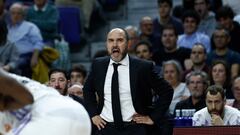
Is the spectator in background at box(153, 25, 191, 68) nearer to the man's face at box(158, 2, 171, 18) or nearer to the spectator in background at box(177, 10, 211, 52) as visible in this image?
the spectator in background at box(177, 10, 211, 52)

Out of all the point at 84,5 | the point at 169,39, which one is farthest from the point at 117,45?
the point at 84,5

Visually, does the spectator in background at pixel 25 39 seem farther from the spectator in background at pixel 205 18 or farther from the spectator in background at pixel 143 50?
the spectator in background at pixel 205 18

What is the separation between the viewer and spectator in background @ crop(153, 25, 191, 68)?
13258mm

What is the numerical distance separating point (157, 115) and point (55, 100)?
10.3 feet

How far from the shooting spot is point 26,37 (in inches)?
543

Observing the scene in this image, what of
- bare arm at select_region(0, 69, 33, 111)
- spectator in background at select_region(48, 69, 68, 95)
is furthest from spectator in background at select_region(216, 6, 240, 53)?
bare arm at select_region(0, 69, 33, 111)

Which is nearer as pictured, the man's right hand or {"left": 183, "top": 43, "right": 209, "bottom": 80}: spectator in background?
the man's right hand

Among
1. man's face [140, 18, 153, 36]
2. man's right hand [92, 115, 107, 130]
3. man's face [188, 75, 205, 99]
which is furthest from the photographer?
man's face [140, 18, 153, 36]

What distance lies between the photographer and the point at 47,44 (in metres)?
14.3

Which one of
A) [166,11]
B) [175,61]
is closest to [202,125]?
[175,61]

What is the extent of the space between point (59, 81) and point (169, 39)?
134 inches

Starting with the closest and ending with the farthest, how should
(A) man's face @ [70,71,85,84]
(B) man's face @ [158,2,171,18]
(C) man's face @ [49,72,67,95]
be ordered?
(C) man's face @ [49,72,67,95] → (A) man's face @ [70,71,85,84] → (B) man's face @ [158,2,171,18]

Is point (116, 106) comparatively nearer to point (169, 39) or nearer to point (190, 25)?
point (169, 39)

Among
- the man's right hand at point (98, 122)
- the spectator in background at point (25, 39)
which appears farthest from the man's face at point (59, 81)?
the spectator in background at point (25, 39)
